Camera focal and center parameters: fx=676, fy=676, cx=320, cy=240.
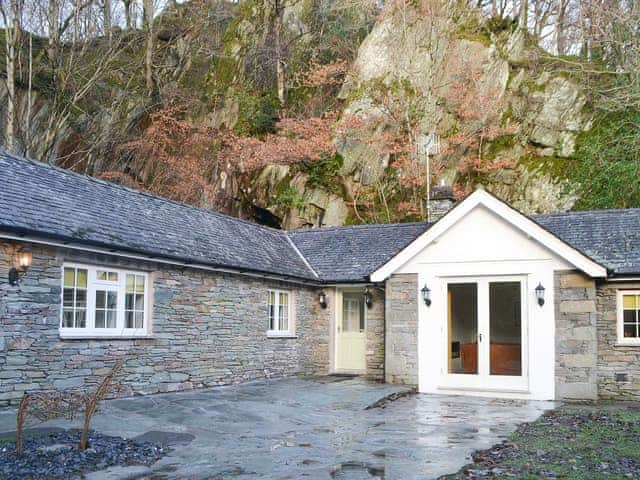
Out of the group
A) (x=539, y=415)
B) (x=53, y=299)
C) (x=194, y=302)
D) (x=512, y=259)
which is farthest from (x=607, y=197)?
(x=53, y=299)

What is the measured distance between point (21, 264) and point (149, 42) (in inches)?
723

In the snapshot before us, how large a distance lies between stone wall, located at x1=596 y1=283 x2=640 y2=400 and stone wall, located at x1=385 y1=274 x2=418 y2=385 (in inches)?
159

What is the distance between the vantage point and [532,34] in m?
30.2

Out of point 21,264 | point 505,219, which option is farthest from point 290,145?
point 21,264

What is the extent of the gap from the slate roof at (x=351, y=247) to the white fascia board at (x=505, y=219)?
1682mm

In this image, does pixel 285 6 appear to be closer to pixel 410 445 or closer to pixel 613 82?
pixel 613 82

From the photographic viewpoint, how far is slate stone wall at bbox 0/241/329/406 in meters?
10.5

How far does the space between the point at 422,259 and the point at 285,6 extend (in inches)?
796

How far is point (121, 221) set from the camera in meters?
13.3

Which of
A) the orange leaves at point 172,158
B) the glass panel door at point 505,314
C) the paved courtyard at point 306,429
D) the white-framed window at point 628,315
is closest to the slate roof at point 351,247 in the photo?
the glass panel door at point 505,314

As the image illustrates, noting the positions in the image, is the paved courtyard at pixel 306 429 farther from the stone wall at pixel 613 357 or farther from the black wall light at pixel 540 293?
the black wall light at pixel 540 293

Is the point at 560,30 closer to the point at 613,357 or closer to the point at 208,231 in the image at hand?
the point at 613,357

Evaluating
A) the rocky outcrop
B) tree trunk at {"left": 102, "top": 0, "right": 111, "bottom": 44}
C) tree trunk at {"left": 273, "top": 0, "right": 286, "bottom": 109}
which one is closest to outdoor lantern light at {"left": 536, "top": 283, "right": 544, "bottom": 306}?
the rocky outcrop

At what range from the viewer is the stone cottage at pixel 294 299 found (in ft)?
36.7
